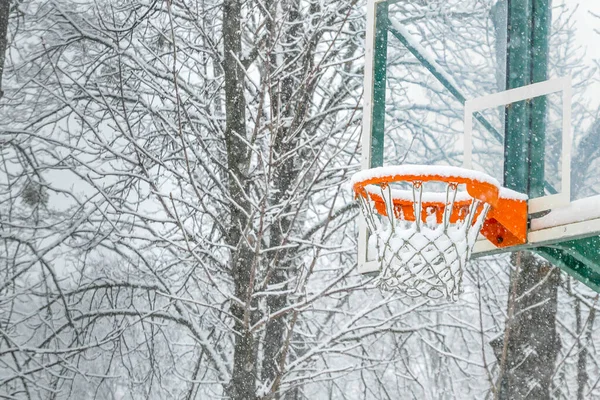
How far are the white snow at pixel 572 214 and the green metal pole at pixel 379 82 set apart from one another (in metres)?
1.31

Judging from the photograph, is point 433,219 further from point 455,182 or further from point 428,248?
point 455,182

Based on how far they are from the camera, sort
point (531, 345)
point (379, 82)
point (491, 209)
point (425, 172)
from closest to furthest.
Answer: point (425, 172), point (491, 209), point (379, 82), point (531, 345)

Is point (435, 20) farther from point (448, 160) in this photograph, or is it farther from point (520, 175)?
point (520, 175)

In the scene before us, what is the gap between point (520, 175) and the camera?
4.69m

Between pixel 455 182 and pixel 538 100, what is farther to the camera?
pixel 538 100

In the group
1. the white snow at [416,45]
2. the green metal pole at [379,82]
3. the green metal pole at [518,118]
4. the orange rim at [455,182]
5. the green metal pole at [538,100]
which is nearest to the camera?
the orange rim at [455,182]

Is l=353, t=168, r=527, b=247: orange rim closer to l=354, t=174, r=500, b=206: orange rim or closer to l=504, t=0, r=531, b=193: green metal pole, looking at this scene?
l=354, t=174, r=500, b=206: orange rim

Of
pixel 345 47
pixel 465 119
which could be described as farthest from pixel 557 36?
pixel 345 47

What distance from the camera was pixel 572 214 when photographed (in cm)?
421

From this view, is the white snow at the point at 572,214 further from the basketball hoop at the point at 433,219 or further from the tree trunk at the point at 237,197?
the tree trunk at the point at 237,197

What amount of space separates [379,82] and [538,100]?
4.37 ft

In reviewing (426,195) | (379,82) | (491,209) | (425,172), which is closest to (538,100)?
(491,209)

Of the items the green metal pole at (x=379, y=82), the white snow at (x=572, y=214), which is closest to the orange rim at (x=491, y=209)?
the white snow at (x=572, y=214)

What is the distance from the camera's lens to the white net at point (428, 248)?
419 centimetres
